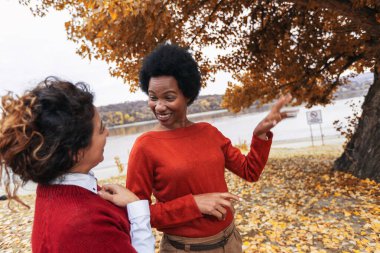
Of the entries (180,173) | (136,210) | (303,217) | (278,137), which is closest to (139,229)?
(136,210)

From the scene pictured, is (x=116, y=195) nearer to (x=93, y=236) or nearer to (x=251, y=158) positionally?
(x=93, y=236)

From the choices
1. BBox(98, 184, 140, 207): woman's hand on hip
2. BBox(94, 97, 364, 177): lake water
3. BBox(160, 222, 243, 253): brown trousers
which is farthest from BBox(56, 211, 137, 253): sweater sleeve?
BBox(94, 97, 364, 177): lake water

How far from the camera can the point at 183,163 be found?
6.43 ft

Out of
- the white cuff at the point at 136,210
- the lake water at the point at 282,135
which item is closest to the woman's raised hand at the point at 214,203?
the white cuff at the point at 136,210

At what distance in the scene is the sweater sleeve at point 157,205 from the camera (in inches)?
74.1

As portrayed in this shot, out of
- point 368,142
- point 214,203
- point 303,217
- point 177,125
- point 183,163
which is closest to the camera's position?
point 214,203

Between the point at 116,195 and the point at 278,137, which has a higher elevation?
the point at 116,195

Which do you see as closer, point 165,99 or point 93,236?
point 93,236

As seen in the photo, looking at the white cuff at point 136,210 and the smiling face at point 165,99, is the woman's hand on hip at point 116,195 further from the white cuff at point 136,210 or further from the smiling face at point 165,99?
the smiling face at point 165,99

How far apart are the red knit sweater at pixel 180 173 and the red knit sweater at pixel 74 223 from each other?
529 millimetres

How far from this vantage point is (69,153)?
4.47 ft

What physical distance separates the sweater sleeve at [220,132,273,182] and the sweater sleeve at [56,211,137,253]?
3.84 feet

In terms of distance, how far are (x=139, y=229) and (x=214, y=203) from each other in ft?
1.74

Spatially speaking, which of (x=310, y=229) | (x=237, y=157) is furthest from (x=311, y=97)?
(x=237, y=157)
